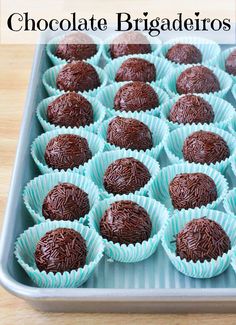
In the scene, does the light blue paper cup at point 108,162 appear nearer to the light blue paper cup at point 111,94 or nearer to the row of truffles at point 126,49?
the light blue paper cup at point 111,94

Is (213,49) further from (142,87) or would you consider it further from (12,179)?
(12,179)

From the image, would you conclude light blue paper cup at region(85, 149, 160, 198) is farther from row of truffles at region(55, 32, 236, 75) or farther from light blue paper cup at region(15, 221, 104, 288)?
row of truffles at region(55, 32, 236, 75)

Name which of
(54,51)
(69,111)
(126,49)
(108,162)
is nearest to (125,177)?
(108,162)

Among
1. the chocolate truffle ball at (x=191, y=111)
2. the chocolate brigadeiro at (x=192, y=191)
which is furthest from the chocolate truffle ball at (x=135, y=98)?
the chocolate brigadeiro at (x=192, y=191)

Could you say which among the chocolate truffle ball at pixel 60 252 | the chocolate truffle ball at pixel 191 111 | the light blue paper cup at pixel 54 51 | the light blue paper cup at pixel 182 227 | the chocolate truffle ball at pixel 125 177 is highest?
the light blue paper cup at pixel 54 51

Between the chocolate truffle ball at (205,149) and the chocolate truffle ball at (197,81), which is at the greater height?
the chocolate truffle ball at (197,81)

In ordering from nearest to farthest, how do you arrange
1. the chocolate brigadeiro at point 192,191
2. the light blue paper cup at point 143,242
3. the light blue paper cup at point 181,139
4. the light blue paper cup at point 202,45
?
1. the light blue paper cup at point 143,242
2. the chocolate brigadeiro at point 192,191
3. the light blue paper cup at point 181,139
4. the light blue paper cup at point 202,45
